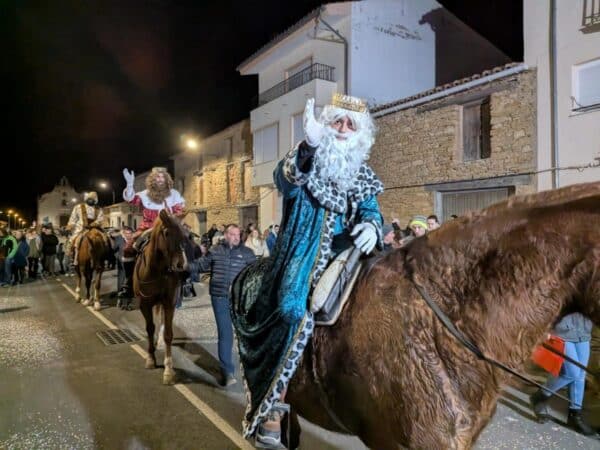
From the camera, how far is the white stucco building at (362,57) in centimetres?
1809

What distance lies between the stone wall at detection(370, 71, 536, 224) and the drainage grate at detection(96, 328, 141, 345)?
29.7 ft

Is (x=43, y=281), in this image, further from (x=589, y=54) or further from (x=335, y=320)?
(x=589, y=54)

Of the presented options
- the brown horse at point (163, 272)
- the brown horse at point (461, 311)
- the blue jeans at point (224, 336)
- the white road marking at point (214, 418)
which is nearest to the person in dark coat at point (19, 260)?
the brown horse at point (163, 272)

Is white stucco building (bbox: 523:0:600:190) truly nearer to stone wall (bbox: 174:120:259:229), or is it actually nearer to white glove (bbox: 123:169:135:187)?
white glove (bbox: 123:169:135:187)

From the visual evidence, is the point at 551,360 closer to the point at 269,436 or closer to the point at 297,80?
the point at 269,436

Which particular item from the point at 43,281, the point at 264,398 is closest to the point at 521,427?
the point at 264,398

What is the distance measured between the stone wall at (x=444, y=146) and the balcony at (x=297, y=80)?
5342mm

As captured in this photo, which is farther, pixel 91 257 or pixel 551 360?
pixel 91 257

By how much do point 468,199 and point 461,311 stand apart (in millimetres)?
11347

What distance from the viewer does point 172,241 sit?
598 centimetres

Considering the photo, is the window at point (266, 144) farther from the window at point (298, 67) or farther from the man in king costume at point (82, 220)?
the man in king costume at point (82, 220)

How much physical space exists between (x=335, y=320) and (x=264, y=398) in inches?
30.4

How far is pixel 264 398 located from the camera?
8.87 feet

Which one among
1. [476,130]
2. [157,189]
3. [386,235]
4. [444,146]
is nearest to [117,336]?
[157,189]
